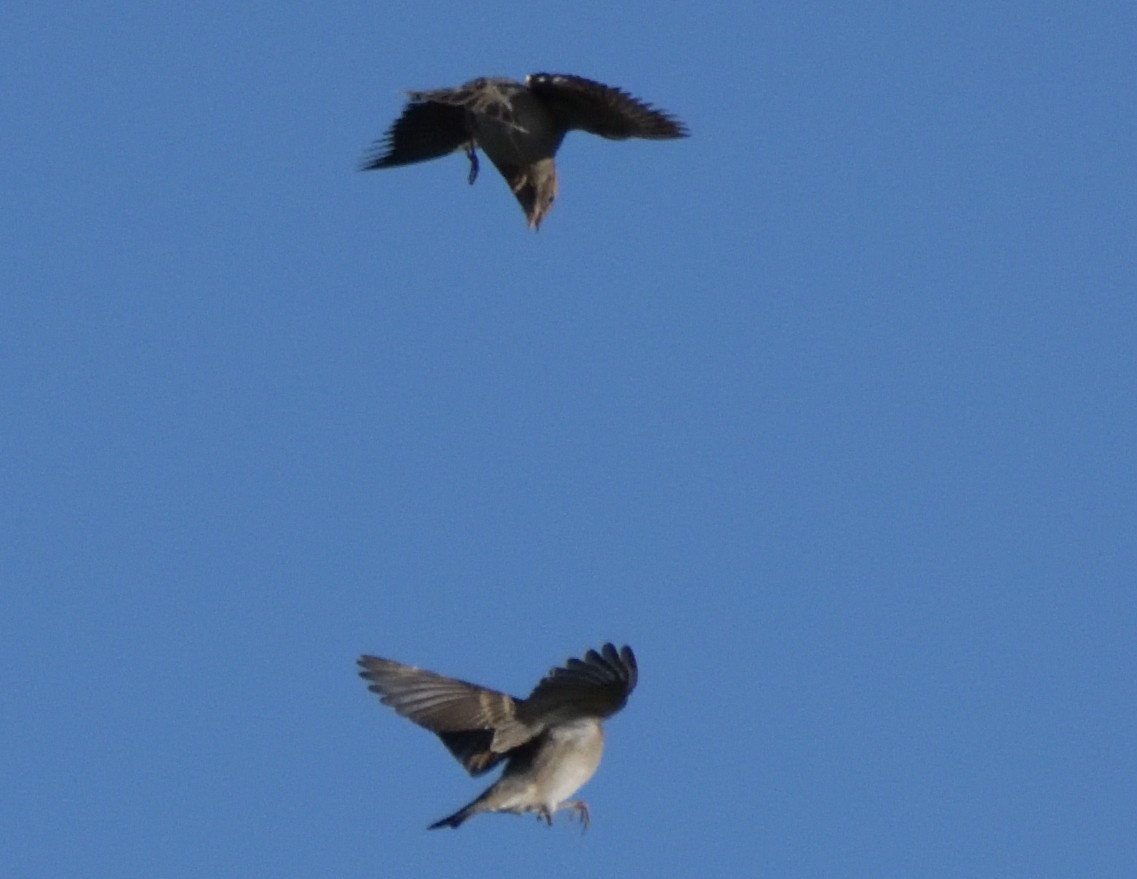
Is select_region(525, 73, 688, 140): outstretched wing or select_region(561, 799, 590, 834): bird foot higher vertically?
select_region(525, 73, 688, 140): outstretched wing

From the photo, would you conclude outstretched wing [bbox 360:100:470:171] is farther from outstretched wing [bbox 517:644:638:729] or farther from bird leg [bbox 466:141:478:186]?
outstretched wing [bbox 517:644:638:729]

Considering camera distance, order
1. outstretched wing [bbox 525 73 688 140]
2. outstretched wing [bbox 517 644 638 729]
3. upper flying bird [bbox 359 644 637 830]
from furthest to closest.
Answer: outstretched wing [bbox 525 73 688 140]
upper flying bird [bbox 359 644 637 830]
outstretched wing [bbox 517 644 638 729]

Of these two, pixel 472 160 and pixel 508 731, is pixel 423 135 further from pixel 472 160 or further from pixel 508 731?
pixel 508 731

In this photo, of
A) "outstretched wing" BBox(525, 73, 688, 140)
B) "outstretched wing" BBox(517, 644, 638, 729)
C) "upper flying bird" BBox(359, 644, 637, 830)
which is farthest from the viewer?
"outstretched wing" BBox(525, 73, 688, 140)

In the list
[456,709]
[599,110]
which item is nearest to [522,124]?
[599,110]

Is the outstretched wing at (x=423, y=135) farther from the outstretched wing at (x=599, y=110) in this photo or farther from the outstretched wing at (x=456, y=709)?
the outstretched wing at (x=456, y=709)

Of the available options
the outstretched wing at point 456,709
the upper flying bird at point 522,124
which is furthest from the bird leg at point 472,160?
the outstretched wing at point 456,709

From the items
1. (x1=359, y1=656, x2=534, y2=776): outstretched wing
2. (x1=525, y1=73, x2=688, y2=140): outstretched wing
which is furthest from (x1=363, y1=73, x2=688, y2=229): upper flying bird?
(x1=359, y1=656, x2=534, y2=776): outstretched wing

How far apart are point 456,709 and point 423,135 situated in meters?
5.68

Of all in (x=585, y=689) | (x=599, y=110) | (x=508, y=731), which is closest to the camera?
(x=585, y=689)

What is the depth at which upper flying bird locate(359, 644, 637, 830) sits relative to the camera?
50.7 ft

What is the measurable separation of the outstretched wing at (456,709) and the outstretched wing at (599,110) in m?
4.69

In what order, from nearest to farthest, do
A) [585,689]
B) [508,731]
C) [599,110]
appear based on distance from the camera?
[585,689], [508,731], [599,110]

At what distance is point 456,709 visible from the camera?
1557cm
